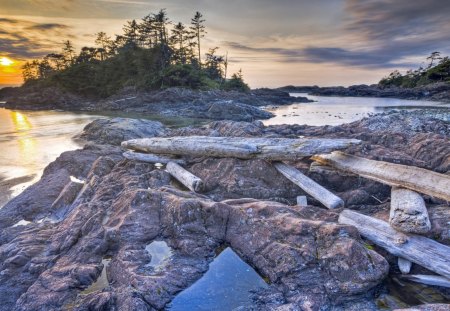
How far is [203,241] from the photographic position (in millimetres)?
4582

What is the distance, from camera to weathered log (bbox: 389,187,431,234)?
163 inches

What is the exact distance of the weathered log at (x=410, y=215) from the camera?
13.6 feet

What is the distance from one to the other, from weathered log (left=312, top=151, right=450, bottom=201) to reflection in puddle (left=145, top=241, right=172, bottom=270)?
444cm

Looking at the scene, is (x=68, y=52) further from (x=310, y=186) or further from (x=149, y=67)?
(x=310, y=186)

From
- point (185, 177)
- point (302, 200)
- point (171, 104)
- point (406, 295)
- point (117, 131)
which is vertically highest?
point (171, 104)

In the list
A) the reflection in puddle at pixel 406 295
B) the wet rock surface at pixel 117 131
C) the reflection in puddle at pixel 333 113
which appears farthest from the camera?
the reflection in puddle at pixel 333 113

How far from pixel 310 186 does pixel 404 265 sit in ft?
8.44

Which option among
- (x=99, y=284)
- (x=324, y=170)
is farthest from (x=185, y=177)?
(x=99, y=284)

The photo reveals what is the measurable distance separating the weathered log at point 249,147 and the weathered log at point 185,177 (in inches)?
25.8

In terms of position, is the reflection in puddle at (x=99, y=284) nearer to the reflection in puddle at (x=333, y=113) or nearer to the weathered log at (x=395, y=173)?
the weathered log at (x=395, y=173)

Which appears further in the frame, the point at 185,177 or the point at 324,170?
the point at 185,177

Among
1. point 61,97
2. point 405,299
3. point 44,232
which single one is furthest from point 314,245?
point 61,97

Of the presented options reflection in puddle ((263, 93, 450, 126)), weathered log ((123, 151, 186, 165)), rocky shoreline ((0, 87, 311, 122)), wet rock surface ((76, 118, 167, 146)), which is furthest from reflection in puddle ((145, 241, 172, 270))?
rocky shoreline ((0, 87, 311, 122))

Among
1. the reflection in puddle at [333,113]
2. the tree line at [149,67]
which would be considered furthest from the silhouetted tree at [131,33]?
the reflection in puddle at [333,113]
